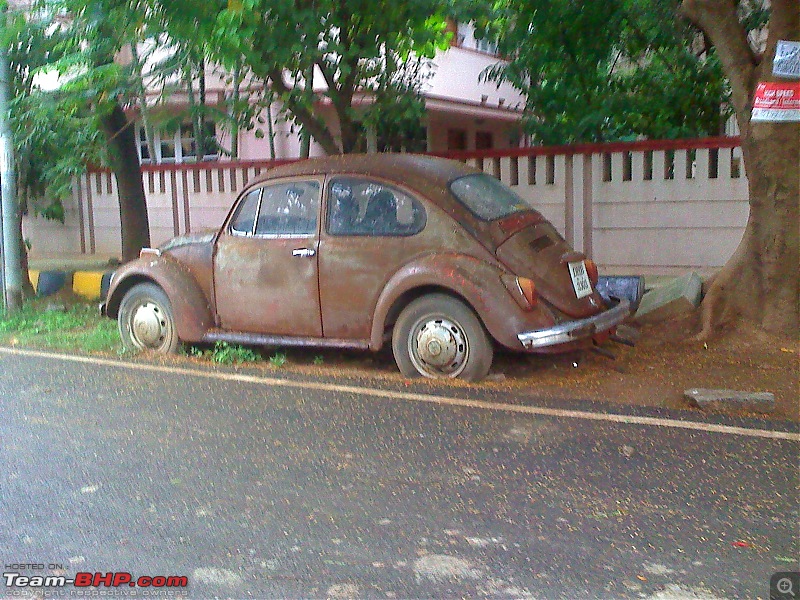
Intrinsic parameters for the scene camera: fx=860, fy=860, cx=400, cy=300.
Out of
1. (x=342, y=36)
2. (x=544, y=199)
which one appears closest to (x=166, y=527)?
(x=342, y=36)

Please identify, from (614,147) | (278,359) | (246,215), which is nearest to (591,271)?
(278,359)

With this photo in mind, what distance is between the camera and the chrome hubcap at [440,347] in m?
6.88

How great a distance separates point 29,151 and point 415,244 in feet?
22.5

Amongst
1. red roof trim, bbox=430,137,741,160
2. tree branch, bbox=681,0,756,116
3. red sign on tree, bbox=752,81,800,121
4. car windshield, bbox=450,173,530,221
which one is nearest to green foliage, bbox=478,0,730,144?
red roof trim, bbox=430,137,741,160

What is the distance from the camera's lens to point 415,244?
7066mm

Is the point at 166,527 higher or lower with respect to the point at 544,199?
lower

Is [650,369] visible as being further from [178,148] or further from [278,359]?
[178,148]

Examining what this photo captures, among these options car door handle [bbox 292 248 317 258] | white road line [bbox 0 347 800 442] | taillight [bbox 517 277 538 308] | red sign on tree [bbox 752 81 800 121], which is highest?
red sign on tree [bbox 752 81 800 121]

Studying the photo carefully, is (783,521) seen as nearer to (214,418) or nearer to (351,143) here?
(214,418)

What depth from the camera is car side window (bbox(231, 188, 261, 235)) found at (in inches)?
311

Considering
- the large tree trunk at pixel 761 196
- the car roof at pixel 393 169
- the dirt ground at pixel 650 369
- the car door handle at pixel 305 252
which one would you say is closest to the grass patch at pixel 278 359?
the dirt ground at pixel 650 369

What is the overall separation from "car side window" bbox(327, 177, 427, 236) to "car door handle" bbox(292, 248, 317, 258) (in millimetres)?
226

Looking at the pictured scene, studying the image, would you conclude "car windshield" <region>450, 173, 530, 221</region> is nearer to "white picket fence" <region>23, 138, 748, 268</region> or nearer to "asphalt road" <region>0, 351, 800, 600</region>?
"asphalt road" <region>0, 351, 800, 600</region>

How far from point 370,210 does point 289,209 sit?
827 millimetres
